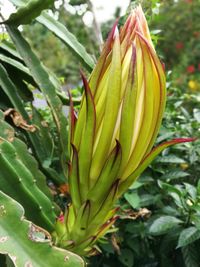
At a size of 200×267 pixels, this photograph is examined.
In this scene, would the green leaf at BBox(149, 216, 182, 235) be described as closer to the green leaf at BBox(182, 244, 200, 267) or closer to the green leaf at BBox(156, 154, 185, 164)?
the green leaf at BBox(182, 244, 200, 267)

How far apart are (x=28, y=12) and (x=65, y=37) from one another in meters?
0.14

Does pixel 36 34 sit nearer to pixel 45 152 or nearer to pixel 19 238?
pixel 45 152

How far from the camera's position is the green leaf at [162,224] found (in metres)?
1.30

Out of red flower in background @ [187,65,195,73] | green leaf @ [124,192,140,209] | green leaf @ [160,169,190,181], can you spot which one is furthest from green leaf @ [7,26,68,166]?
red flower in background @ [187,65,195,73]

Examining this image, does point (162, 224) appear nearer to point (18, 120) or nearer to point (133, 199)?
point (133, 199)

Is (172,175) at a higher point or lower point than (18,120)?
lower

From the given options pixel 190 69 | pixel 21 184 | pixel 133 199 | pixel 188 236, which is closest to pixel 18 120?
pixel 21 184

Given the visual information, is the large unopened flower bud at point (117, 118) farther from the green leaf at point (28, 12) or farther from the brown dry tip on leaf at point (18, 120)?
the green leaf at point (28, 12)

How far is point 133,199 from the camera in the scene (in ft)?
4.58

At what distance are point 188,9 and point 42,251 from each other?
6.89 m

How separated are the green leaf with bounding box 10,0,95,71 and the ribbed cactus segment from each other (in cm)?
34

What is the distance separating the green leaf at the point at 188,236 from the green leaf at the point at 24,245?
493 mm

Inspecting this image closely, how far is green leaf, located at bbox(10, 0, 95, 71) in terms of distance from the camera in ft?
4.48

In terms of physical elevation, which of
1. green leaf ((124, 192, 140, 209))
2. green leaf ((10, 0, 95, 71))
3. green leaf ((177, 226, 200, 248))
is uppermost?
green leaf ((10, 0, 95, 71))
